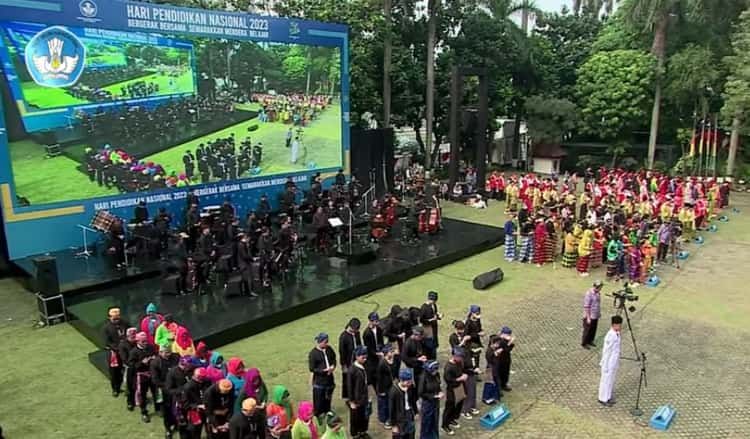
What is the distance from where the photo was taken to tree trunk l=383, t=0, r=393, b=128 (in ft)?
82.7

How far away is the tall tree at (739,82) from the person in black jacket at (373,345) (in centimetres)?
2148

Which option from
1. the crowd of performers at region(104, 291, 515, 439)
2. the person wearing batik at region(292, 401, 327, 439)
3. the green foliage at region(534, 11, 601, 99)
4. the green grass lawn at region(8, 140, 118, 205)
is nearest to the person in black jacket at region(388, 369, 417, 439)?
the crowd of performers at region(104, 291, 515, 439)

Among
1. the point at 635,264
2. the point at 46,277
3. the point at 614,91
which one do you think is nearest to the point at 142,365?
the point at 46,277

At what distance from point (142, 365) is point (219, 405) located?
1742 millimetres

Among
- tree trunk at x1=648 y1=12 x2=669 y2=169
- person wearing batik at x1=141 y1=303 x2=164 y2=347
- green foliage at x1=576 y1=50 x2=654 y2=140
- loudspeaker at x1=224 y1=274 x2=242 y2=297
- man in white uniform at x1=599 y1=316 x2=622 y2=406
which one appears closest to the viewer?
man in white uniform at x1=599 y1=316 x2=622 y2=406

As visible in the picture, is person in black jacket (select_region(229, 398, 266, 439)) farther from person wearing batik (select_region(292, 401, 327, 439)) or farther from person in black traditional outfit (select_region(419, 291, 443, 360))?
person in black traditional outfit (select_region(419, 291, 443, 360))

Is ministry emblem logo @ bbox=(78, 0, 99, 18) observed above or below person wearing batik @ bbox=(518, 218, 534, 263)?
above

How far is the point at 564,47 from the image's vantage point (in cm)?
3522

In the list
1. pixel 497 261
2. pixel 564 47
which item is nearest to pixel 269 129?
pixel 497 261

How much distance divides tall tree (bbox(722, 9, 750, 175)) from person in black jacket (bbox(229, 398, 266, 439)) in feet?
79.2

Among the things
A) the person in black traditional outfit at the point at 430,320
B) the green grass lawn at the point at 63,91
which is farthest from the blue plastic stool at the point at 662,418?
the green grass lawn at the point at 63,91

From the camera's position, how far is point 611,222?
1647 centimetres

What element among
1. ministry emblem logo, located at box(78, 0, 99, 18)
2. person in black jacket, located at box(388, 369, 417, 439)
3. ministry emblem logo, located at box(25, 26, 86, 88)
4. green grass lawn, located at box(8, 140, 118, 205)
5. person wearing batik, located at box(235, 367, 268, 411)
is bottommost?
person in black jacket, located at box(388, 369, 417, 439)

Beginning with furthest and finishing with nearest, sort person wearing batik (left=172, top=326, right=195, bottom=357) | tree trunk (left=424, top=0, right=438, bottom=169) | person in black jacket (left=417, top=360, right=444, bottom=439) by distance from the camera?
tree trunk (left=424, top=0, right=438, bottom=169)
person wearing batik (left=172, top=326, right=195, bottom=357)
person in black jacket (left=417, top=360, right=444, bottom=439)
